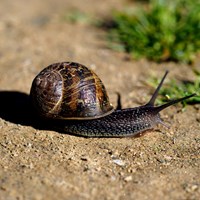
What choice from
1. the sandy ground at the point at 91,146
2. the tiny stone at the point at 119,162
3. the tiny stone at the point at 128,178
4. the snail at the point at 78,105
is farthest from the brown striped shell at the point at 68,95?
the tiny stone at the point at 128,178

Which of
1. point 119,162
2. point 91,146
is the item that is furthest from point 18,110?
point 119,162

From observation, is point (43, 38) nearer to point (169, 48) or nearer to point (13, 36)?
point (13, 36)

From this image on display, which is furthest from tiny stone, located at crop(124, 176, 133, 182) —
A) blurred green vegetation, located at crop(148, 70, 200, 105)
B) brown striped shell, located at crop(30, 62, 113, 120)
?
blurred green vegetation, located at crop(148, 70, 200, 105)

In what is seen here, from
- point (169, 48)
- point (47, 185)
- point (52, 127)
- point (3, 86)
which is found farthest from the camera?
point (169, 48)

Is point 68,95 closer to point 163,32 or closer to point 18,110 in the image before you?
point 18,110

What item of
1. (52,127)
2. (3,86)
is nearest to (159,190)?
(52,127)

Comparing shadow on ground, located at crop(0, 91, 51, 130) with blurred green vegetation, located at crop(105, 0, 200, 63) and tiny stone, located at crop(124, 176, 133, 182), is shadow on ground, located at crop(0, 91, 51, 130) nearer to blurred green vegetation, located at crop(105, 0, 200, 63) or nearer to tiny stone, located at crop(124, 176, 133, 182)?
tiny stone, located at crop(124, 176, 133, 182)
